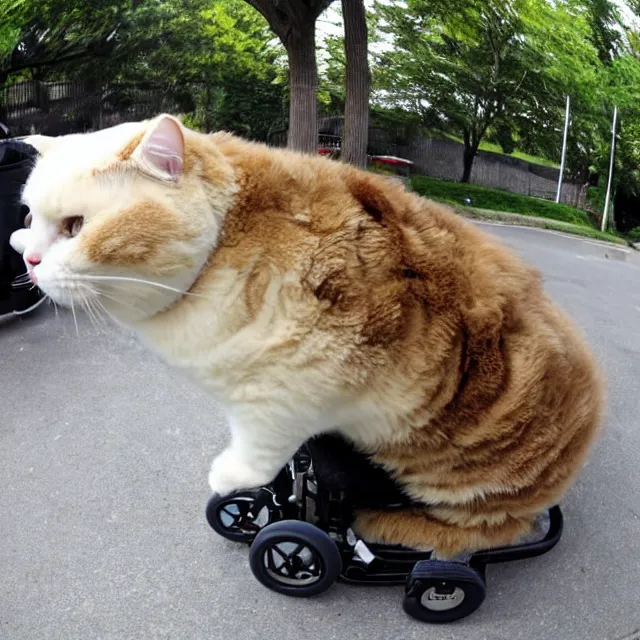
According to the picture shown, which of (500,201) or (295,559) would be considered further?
(500,201)

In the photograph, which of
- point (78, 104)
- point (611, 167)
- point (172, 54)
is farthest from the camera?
point (611, 167)

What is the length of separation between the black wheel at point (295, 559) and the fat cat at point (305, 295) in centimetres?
14

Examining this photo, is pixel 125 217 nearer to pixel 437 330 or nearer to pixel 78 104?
pixel 437 330

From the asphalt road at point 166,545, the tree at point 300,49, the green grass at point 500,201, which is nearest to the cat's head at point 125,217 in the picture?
the asphalt road at point 166,545

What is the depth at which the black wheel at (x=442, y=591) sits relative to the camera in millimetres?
1125

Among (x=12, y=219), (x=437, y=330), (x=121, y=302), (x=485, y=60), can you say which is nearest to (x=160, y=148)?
(x=121, y=302)

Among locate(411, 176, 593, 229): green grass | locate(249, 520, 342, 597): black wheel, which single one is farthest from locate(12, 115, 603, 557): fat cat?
locate(411, 176, 593, 229): green grass

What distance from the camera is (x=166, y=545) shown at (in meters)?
1.33

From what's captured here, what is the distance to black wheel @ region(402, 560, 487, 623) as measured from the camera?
1.12 m

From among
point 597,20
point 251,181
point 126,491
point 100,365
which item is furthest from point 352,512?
point 597,20

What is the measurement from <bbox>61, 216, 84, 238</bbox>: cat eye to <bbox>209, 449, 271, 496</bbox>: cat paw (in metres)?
0.51

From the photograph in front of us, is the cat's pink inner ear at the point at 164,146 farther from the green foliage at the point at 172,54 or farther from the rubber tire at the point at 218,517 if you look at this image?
the green foliage at the point at 172,54

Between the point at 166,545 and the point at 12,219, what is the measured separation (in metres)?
1.67

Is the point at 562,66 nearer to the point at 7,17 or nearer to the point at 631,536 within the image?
the point at 7,17
